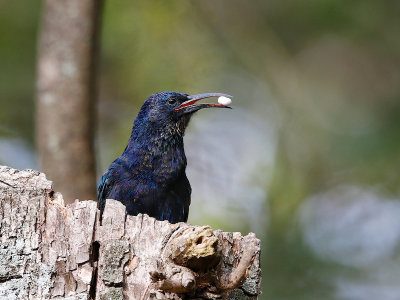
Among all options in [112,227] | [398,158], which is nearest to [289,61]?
[398,158]

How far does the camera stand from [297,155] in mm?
8984

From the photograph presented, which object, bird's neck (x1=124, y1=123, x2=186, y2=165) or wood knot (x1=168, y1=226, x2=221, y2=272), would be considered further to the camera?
bird's neck (x1=124, y1=123, x2=186, y2=165)

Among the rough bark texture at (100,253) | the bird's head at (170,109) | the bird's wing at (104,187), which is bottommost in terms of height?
the rough bark texture at (100,253)

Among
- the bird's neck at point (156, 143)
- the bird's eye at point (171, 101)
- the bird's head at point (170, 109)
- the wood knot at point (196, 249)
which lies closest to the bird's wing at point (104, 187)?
the bird's neck at point (156, 143)

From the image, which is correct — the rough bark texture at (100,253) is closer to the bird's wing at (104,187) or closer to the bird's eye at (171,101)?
the bird's wing at (104,187)

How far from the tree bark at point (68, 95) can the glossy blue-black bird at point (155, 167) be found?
11.3 inches

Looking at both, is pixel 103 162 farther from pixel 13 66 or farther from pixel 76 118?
pixel 76 118

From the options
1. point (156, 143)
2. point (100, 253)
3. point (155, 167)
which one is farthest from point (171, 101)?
point (100, 253)

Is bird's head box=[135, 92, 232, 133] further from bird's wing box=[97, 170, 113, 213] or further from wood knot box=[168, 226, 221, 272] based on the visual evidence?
wood knot box=[168, 226, 221, 272]

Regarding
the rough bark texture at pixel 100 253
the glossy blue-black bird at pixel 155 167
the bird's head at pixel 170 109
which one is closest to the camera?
the rough bark texture at pixel 100 253

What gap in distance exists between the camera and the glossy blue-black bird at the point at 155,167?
18.7ft

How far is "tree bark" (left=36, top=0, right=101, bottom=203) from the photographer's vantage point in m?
5.84

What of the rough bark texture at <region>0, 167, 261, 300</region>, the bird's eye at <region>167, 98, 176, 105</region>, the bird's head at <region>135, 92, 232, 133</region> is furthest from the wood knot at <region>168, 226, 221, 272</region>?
the bird's eye at <region>167, 98, 176, 105</region>

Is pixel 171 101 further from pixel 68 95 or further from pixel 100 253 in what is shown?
pixel 100 253
